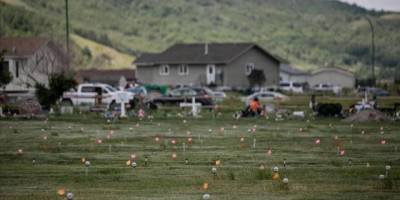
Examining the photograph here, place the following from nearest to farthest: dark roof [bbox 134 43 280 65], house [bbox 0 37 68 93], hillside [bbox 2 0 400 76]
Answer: house [bbox 0 37 68 93] → dark roof [bbox 134 43 280 65] → hillside [bbox 2 0 400 76]

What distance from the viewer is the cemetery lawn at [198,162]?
60.8 feet

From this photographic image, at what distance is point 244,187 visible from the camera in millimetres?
19078

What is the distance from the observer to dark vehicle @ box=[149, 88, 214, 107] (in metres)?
61.9

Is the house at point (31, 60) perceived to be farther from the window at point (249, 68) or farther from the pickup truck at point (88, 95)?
the window at point (249, 68)

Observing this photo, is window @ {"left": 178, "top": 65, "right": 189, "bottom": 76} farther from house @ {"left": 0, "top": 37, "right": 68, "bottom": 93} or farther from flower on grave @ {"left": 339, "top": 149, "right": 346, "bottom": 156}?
flower on grave @ {"left": 339, "top": 149, "right": 346, "bottom": 156}

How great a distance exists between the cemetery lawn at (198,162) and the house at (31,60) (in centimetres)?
4044

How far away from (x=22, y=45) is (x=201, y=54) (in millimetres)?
25153

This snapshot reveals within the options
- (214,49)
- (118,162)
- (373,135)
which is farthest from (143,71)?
(118,162)

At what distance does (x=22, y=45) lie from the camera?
8450 cm

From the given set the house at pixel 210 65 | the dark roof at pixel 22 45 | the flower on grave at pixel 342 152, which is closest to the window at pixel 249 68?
the house at pixel 210 65

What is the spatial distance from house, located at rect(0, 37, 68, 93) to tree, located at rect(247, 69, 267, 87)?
81.4ft

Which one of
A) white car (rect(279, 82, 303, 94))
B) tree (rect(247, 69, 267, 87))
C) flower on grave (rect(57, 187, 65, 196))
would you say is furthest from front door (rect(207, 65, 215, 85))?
flower on grave (rect(57, 187, 65, 196))

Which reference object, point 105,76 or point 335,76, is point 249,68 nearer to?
point 105,76

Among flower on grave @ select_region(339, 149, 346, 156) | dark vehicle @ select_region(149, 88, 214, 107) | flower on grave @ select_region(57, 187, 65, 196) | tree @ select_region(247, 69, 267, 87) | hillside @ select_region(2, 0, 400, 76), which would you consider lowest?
flower on grave @ select_region(57, 187, 65, 196)
